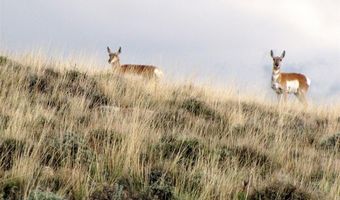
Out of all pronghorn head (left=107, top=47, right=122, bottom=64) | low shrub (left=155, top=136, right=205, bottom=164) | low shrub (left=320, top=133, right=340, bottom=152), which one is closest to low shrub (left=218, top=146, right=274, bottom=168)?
low shrub (left=155, top=136, right=205, bottom=164)

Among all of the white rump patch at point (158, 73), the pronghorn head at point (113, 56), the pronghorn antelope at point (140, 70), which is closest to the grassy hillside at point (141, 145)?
the white rump patch at point (158, 73)

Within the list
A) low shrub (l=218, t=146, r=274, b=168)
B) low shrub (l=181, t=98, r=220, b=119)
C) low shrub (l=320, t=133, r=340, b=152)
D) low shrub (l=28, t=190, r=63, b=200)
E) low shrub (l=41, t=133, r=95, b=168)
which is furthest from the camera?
low shrub (l=181, t=98, r=220, b=119)

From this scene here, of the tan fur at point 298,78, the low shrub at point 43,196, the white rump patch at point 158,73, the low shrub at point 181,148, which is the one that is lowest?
the low shrub at point 43,196

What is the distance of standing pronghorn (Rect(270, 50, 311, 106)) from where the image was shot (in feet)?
77.1

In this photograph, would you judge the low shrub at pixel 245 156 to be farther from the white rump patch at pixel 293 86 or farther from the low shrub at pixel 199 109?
the white rump patch at pixel 293 86

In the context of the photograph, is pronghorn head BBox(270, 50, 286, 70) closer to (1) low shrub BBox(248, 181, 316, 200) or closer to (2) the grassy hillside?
(2) the grassy hillside

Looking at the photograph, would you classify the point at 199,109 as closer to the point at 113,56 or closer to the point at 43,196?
the point at 43,196

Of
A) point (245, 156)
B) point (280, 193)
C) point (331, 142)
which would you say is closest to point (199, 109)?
point (331, 142)

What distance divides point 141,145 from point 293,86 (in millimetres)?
17123

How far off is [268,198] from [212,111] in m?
5.26

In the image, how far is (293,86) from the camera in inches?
971

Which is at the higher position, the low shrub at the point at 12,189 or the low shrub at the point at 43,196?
the low shrub at the point at 43,196

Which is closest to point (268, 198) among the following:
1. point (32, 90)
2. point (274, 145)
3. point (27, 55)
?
point (274, 145)

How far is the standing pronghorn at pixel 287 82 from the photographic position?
77.1 ft
